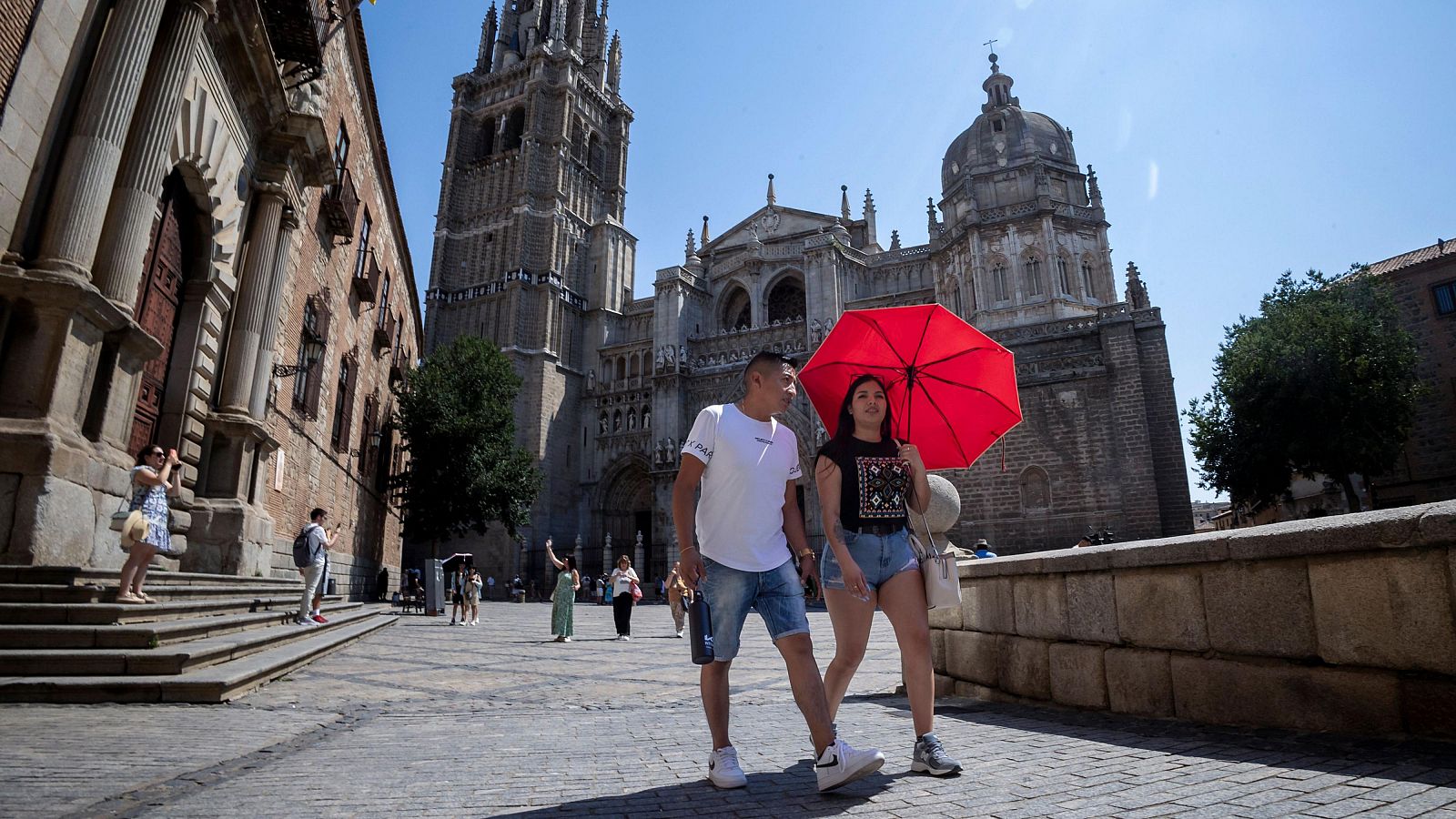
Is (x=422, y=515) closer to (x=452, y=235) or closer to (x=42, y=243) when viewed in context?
(x=42, y=243)

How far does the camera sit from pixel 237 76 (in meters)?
8.55

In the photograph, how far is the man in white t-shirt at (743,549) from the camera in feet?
8.14

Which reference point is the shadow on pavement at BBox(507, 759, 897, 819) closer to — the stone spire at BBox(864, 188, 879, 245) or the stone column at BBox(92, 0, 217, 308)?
the stone column at BBox(92, 0, 217, 308)

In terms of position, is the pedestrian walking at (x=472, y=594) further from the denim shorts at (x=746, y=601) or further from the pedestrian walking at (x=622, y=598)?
the denim shorts at (x=746, y=601)

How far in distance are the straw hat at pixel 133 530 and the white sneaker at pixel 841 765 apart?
17.2ft

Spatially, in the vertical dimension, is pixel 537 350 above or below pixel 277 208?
above

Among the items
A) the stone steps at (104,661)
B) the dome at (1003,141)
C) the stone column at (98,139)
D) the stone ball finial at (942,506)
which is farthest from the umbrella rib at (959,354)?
the dome at (1003,141)

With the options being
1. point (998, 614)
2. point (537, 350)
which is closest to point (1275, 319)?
point (998, 614)

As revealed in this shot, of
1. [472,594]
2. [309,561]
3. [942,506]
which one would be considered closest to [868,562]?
[942,506]

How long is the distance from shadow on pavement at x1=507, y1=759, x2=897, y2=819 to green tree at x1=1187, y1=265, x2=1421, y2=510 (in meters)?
22.2

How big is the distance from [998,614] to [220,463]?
9.03 metres

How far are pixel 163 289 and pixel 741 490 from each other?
8.23 meters

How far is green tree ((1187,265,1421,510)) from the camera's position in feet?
61.4

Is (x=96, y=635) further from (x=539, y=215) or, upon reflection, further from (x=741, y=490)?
(x=539, y=215)
